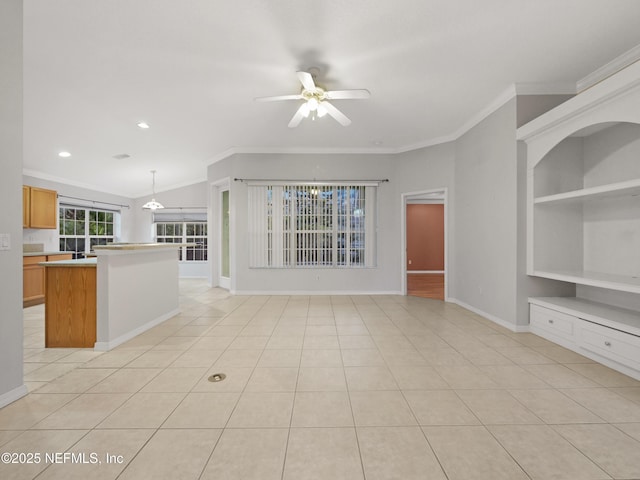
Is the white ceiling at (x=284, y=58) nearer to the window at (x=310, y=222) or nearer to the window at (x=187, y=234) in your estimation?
the window at (x=310, y=222)

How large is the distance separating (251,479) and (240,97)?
379 cm

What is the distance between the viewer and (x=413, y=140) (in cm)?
513

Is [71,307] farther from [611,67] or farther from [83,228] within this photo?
[611,67]

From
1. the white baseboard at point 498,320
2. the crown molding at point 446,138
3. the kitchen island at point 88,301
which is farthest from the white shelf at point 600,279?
the kitchen island at point 88,301

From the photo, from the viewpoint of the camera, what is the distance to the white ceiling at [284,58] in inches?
89.9

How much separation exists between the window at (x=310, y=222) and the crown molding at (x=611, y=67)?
3144 millimetres

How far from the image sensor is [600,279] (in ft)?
8.54

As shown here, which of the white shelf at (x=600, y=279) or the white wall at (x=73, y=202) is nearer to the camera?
the white shelf at (x=600, y=279)

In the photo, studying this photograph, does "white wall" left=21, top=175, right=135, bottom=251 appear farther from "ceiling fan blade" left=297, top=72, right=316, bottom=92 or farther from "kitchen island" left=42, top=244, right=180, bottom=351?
"ceiling fan blade" left=297, top=72, right=316, bottom=92

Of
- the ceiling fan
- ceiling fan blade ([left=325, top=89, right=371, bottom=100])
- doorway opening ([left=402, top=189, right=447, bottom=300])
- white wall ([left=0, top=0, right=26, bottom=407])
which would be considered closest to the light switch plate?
white wall ([left=0, top=0, right=26, bottom=407])

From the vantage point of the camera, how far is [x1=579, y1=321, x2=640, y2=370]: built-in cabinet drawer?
2250 mm

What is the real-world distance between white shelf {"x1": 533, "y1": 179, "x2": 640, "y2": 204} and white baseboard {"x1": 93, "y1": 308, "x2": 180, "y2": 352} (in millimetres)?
4782

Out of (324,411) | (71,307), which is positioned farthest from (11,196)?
(324,411)

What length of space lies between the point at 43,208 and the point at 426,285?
26.6ft
